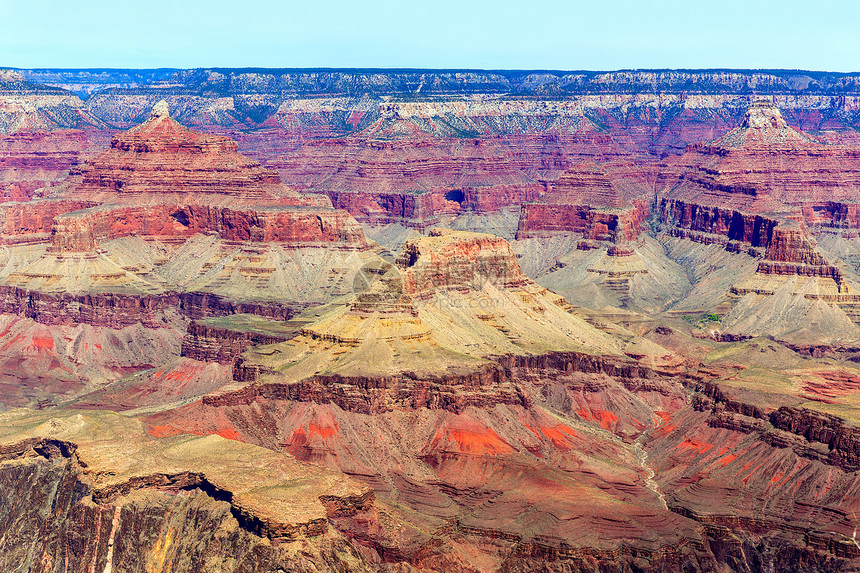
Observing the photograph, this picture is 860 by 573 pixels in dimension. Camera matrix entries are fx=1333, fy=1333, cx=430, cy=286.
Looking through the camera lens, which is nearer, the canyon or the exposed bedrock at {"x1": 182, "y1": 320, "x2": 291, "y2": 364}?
the canyon

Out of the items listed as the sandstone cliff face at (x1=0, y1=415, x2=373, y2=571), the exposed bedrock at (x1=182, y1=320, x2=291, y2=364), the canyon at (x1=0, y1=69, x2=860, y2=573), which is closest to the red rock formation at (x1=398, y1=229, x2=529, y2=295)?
the canyon at (x1=0, y1=69, x2=860, y2=573)

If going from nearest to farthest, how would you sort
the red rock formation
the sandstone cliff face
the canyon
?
the sandstone cliff face, the canyon, the red rock formation

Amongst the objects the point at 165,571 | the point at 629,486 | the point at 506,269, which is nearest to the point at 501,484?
the point at 629,486

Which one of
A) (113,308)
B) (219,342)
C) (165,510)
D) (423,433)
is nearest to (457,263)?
(219,342)

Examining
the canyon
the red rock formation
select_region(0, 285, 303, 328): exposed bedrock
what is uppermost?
the red rock formation

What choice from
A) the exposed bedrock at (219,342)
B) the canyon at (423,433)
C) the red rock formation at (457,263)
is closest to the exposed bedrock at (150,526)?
the canyon at (423,433)

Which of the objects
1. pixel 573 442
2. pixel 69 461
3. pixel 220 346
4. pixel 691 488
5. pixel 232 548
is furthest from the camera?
pixel 220 346

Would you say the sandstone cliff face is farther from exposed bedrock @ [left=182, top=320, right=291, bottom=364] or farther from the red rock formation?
the red rock formation

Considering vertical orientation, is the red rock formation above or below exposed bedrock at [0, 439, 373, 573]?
above

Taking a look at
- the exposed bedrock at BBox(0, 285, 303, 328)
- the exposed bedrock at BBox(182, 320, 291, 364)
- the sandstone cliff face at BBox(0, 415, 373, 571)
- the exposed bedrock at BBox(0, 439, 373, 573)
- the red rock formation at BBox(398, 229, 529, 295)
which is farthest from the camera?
the exposed bedrock at BBox(0, 285, 303, 328)

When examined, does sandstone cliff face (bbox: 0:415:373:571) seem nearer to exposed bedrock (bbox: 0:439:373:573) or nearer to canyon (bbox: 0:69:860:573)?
exposed bedrock (bbox: 0:439:373:573)

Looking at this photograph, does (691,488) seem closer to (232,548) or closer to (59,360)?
(232,548)
